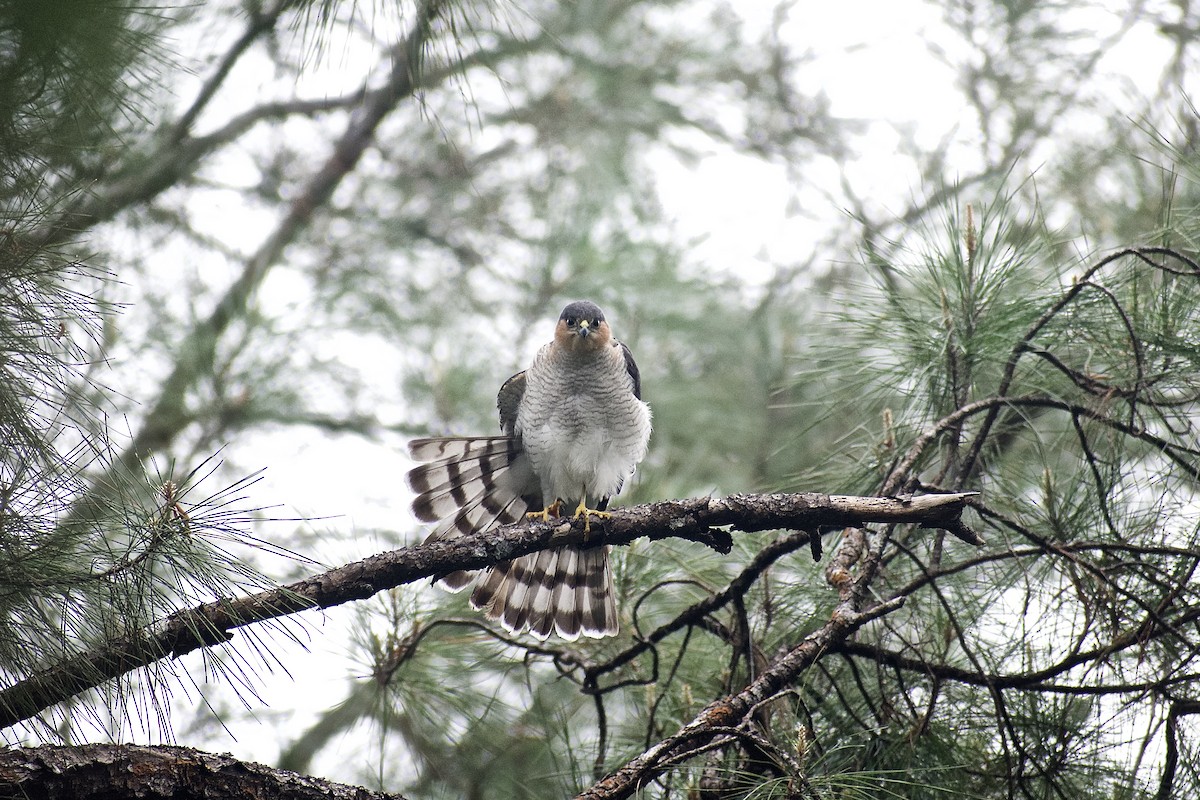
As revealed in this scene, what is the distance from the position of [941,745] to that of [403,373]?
5.24 metres

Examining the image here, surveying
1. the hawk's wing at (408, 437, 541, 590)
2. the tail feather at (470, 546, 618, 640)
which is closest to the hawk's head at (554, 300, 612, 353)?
the hawk's wing at (408, 437, 541, 590)

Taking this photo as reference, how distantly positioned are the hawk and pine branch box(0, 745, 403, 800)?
1497mm

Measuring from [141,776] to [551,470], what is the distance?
8.03 feet

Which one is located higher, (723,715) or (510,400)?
(510,400)

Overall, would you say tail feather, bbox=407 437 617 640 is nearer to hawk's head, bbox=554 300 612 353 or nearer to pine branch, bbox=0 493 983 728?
hawk's head, bbox=554 300 612 353

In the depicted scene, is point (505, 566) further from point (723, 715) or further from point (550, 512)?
point (723, 715)

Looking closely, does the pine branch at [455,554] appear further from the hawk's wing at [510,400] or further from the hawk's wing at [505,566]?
the hawk's wing at [510,400]

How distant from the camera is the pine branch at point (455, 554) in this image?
2301 mm

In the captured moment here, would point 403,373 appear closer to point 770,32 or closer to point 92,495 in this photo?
point 770,32

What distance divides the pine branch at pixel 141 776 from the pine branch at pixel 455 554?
206 millimetres

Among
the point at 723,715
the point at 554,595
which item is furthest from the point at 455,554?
the point at 554,595

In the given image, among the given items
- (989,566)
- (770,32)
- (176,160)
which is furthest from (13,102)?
(770,32)

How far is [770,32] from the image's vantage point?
830cm

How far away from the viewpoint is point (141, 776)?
2105 millimetres
